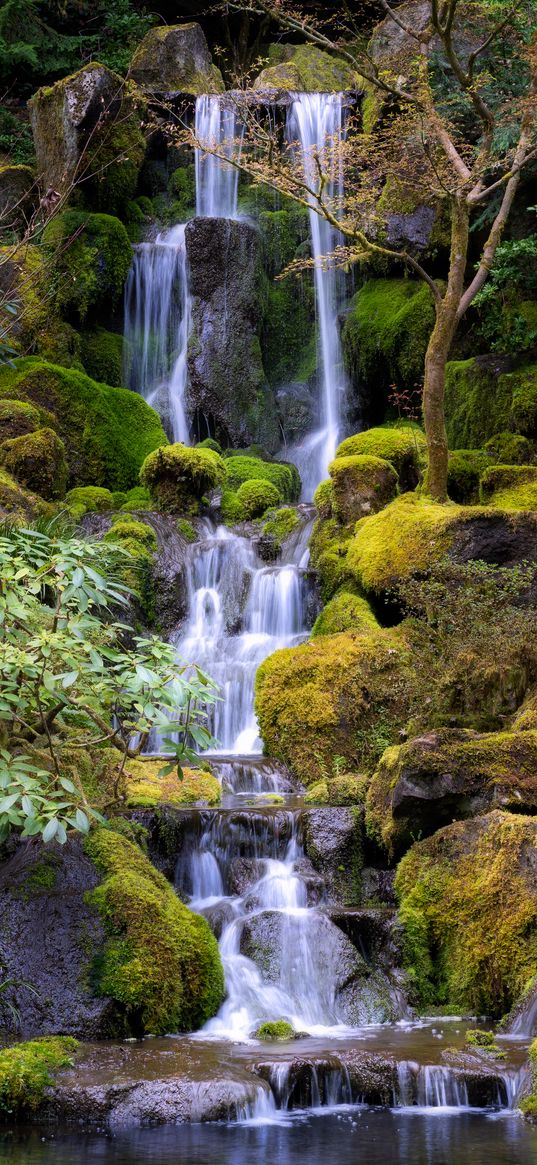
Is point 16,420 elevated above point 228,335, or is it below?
below

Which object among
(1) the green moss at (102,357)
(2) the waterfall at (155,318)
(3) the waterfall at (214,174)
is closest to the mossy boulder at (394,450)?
(2) the waterfall at (155,318)

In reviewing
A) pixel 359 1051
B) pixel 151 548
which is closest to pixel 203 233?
pixel 151 548

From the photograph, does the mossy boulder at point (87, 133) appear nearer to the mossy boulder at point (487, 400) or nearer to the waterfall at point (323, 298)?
the waterfall at point (323, 298)

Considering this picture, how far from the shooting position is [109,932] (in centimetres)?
712

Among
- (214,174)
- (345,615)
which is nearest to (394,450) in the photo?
(345,615)

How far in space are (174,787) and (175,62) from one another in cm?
1958

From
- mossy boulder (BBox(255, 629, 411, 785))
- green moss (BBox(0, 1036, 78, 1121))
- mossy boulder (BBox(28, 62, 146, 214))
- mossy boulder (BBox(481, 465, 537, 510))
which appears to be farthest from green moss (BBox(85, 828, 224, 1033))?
mossy boulder (BBox(28, 62, 146, 214))

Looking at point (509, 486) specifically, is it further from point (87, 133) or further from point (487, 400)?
point (87, 133)

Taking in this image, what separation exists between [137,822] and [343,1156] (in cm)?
393

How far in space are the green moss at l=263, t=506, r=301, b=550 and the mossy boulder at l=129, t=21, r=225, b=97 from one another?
12384mm

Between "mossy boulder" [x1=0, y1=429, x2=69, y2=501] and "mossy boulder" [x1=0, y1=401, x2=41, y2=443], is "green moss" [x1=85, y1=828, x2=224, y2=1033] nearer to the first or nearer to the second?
"mossy boulder" [x1=0, y1=429, x2=69, y2=501]

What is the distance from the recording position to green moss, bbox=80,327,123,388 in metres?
21.0

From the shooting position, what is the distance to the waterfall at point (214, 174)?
22625 millimetres

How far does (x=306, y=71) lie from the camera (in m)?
25.4
